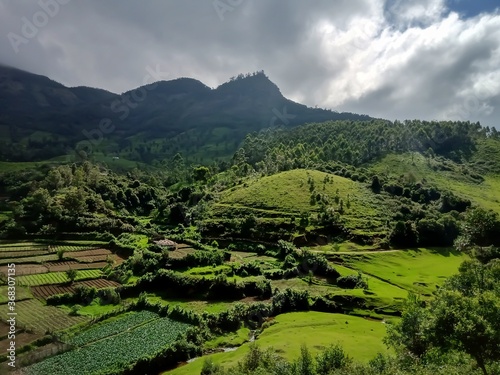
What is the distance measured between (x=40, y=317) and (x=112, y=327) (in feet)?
40.9

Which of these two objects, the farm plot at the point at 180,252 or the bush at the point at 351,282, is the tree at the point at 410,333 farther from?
the farm plot at the point at 180,252

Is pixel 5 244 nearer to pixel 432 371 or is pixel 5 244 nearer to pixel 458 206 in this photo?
pixel 432 371

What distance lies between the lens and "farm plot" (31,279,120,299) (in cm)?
7542

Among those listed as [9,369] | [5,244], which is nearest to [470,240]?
[9,369]

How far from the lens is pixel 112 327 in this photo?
65.0 meters

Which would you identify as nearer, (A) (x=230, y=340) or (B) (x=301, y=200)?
(A) (x=230, y=340)

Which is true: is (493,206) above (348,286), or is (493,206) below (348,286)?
above

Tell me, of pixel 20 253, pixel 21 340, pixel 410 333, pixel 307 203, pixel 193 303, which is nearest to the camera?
pixel 410 333

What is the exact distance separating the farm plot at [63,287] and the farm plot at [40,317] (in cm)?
337

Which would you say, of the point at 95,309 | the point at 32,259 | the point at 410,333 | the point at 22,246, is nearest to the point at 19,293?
the point at 95,309

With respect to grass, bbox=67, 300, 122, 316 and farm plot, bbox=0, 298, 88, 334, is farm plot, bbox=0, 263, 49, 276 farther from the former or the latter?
grass, bbox=67, 300, 122, 316

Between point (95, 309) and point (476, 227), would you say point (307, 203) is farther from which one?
point (95, 309)

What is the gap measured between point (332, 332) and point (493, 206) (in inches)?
5682

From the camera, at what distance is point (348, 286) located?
9256cm
